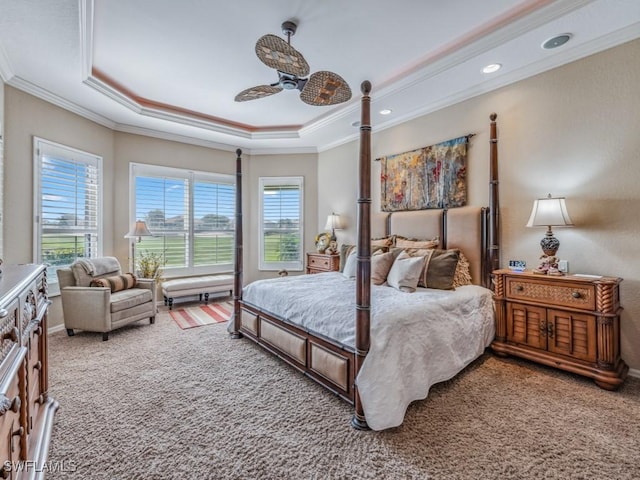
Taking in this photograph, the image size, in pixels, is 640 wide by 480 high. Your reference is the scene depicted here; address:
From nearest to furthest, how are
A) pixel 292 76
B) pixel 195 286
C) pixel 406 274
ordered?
1. pixel 292 76
2. pixel 406 274
3. pixel 195 286

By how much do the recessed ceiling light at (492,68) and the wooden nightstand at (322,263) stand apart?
3144 mm

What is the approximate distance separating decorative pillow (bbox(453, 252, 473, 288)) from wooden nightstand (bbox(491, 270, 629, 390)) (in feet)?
1.15

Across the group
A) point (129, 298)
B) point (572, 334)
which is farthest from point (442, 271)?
point (129, 298)

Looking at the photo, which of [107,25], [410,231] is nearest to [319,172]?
[410,231]

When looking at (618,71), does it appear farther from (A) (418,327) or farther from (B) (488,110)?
(A) (418,327)

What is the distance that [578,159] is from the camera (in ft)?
9.28

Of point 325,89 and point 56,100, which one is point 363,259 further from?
point 56,100

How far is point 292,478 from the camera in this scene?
1.57 meters

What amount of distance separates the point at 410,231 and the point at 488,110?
1637 mm

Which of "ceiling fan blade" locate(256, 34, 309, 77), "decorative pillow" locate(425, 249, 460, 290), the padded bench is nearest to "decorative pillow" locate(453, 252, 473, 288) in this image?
"decorative pillow" locate(425, 249, 460, 290)

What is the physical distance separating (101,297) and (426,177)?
Result: 4205mm

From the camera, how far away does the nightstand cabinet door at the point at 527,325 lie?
8.99 ft

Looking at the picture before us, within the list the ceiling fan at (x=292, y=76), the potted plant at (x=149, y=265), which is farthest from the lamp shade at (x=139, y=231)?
the ceiling fan at (x=292, y=76)

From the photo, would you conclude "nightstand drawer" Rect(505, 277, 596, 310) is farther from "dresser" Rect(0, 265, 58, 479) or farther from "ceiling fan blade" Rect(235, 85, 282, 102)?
"dresser" Rect(0, 265, 58, 479)
